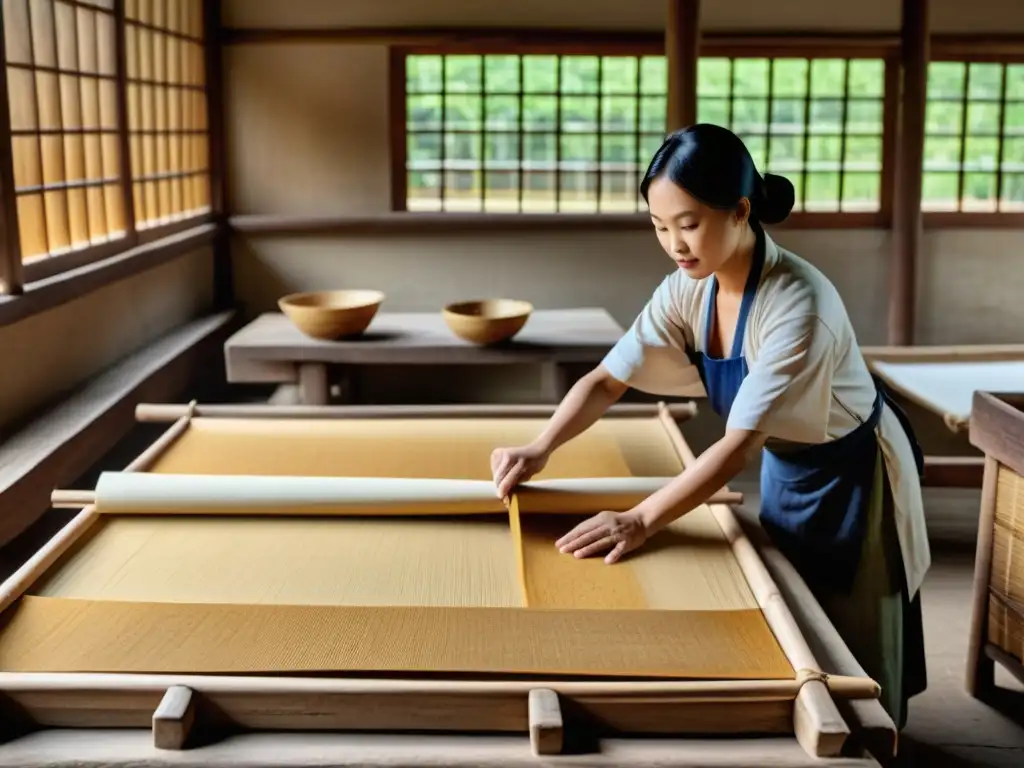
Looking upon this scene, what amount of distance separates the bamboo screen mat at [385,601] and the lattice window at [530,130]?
383 centimetres

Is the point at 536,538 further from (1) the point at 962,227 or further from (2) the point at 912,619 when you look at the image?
(1) the point at 962,227

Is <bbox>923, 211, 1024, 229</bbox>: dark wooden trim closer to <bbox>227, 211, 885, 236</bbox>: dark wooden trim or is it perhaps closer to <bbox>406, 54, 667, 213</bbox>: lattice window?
<bbox>227, 211, 885, 236</bbox>: dark wooden trim

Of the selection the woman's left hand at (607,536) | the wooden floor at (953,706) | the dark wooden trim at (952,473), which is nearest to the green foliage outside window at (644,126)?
the dark wooden trim at (952,473)

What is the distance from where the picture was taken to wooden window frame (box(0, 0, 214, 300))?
287 centimetres

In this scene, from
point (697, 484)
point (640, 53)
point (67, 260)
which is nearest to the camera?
point (697, 484)

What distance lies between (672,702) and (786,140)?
4907mm

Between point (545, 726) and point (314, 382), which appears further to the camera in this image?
point (314, 382)

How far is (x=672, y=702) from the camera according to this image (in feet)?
3.52

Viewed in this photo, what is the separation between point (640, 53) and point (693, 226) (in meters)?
4.09

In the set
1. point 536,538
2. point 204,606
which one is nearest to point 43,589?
point 204,606

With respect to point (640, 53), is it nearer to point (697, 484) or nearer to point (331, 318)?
point (331, 318)

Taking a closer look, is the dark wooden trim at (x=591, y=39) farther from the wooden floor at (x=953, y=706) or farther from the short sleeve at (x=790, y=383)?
the short sleeve at (x=790, y=383)

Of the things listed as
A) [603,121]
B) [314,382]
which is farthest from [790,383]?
[603,121]

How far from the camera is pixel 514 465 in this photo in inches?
67.9
